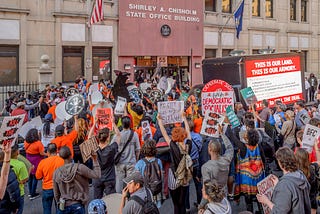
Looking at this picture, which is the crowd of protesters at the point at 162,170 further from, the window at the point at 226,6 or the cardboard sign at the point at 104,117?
the window at the point at 226,6

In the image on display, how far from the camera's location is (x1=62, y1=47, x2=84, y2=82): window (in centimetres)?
2108

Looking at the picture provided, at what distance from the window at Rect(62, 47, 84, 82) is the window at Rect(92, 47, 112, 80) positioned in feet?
2.55

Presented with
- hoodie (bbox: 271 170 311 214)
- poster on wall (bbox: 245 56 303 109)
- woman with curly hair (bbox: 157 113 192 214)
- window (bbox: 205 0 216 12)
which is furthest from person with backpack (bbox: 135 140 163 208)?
window (bbox: 205 0 216 12)

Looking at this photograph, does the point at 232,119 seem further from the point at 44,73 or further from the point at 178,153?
the point at 44,73

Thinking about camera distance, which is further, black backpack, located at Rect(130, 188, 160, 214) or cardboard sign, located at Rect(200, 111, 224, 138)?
cardboard sign, located at Rect(200, 111, 224, 138)

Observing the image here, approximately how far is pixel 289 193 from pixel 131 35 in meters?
19.9

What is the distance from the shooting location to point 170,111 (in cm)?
757

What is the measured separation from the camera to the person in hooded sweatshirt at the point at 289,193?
4.14 m

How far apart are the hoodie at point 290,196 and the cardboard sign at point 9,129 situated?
331 centimetres

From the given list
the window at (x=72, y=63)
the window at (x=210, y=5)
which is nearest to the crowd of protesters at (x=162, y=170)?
the window at (x=72, y=63)

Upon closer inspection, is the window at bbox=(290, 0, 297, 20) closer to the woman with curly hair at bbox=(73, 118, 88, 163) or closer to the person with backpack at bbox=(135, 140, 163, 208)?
the woman with curly hair at bbox=(73, 118, 88, 163)

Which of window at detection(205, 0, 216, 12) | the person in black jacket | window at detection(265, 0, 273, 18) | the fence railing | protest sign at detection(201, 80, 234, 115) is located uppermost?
window at detection(265, 0, 273, 18)

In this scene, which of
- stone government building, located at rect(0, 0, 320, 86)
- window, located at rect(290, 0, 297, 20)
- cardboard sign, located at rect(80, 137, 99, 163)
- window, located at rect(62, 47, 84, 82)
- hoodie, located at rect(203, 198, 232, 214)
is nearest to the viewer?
hoodie, located at rect(203, 198, 232, 214)

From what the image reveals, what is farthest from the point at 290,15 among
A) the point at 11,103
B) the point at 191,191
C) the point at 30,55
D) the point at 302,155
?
the point at 302,155
